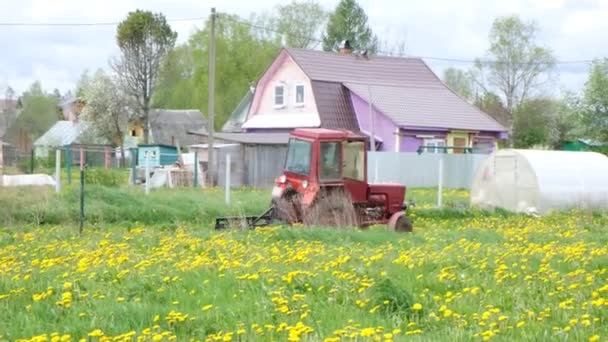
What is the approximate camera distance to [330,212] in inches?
742

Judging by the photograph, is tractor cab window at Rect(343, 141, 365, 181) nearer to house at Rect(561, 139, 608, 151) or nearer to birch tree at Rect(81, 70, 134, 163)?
house at Rect(561, 139, 608, 151)

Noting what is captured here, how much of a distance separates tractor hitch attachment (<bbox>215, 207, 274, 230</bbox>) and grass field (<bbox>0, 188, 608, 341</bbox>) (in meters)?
2.69

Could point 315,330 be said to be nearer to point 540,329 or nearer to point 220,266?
point 540,329

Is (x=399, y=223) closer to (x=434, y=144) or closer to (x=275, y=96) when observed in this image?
(x=434, y=144)

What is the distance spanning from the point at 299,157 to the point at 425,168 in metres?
21.5

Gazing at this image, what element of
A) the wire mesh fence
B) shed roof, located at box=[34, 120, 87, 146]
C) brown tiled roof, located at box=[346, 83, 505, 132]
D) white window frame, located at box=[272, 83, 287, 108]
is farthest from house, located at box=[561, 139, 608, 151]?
shed roof, located at box=[34, 120, 87, 146]

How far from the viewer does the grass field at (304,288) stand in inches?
292

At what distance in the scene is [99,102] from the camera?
7050 cm

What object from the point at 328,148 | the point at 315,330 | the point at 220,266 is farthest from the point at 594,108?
the point at 315,330

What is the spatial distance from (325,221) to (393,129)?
82.7ft

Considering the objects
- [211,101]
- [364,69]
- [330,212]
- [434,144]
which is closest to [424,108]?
[434,144]

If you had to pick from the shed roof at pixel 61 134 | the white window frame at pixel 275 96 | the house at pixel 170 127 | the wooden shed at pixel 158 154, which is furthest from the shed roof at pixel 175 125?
the white window frame at pixel 275 96

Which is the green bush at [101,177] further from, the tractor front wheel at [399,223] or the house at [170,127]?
the house at [170,127]

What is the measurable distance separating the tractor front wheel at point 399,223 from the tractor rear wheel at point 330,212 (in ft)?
2.53
